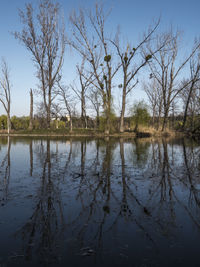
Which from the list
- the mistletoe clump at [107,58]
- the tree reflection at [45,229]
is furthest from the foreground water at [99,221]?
the mistletoe clump at [107,58]

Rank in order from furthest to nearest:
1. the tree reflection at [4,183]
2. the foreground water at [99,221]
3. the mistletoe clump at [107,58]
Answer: the mistletoe clump at [107,58] → the tree reflection at [4,183] → the foreground water at [99,221]

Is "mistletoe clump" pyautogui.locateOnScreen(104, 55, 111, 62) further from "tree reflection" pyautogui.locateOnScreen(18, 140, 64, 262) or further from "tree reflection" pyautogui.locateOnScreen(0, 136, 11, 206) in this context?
"tree reflection" pyautogui.locateOnScreen(18, 140, 64, 262)

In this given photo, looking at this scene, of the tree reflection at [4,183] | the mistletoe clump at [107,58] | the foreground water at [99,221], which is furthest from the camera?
the mistletoe clump at [107,58]

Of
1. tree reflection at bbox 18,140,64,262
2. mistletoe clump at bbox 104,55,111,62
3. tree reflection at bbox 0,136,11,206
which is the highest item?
mistletoe clump at bbox 104,55,111,62

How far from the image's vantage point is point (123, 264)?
6.80ft

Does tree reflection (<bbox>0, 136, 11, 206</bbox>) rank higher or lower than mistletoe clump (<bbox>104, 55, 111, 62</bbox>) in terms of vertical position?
lower

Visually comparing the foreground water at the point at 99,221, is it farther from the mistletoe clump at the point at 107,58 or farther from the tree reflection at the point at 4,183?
the mistletoe clump at the point at 107,58

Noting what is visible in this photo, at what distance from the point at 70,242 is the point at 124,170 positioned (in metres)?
4.24

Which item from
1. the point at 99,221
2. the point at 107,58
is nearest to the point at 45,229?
the point at 99,221

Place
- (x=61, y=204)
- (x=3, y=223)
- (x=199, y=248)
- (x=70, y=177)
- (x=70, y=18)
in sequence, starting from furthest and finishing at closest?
(x=70, y=18)
(x=70, y=177)
(x=61, y=204)
(x=3, y=223)
(x=199, y=248)

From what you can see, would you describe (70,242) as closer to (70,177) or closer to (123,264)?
(123,264)

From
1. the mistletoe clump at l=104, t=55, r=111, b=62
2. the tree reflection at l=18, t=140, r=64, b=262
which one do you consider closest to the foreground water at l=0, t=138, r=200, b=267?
the tree reflection at l=18, t=140, r=64, b=262

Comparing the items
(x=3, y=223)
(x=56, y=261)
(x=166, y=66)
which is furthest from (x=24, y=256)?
(x=166, y=66)

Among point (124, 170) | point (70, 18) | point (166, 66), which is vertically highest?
point (70, 18)
